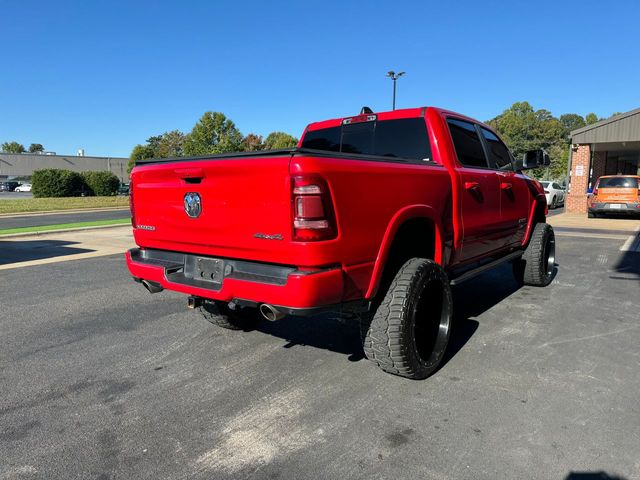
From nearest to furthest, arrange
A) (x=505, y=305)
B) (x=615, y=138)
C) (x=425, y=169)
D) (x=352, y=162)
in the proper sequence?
(x=352, y=162) → (x=425, y=169) → (x=505, y=305) → (x=615, y=138)

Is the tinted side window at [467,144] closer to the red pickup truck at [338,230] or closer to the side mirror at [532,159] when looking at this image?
the red pickup truck at [338,230]

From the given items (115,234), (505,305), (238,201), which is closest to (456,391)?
(238,201)

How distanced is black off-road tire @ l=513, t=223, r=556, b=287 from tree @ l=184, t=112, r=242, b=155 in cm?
3839

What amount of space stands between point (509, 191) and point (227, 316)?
3.27 meters

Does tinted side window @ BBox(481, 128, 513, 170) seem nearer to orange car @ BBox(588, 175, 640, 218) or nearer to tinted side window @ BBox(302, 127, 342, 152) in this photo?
tinted side window @ BBox(302, 127, 342, 152)

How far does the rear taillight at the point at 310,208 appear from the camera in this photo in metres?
2.52

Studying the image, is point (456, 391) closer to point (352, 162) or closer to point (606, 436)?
point (606, 436)

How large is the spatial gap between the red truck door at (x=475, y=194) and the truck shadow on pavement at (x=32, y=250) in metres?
7.96

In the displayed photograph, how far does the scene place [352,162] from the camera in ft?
9.11

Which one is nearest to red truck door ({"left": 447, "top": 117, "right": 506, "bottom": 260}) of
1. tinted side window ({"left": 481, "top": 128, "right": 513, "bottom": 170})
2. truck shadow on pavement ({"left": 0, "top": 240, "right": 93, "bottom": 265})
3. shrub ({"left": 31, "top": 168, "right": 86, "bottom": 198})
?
tinted side window ({"left": 481, "top": 128, "right": 513, "bottom": 170})

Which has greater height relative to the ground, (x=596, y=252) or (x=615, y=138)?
(x=615, y=138)

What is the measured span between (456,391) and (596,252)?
790 centimetres

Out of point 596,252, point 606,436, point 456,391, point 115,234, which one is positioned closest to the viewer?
point 606,436

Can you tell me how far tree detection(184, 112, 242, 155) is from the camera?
140ft
